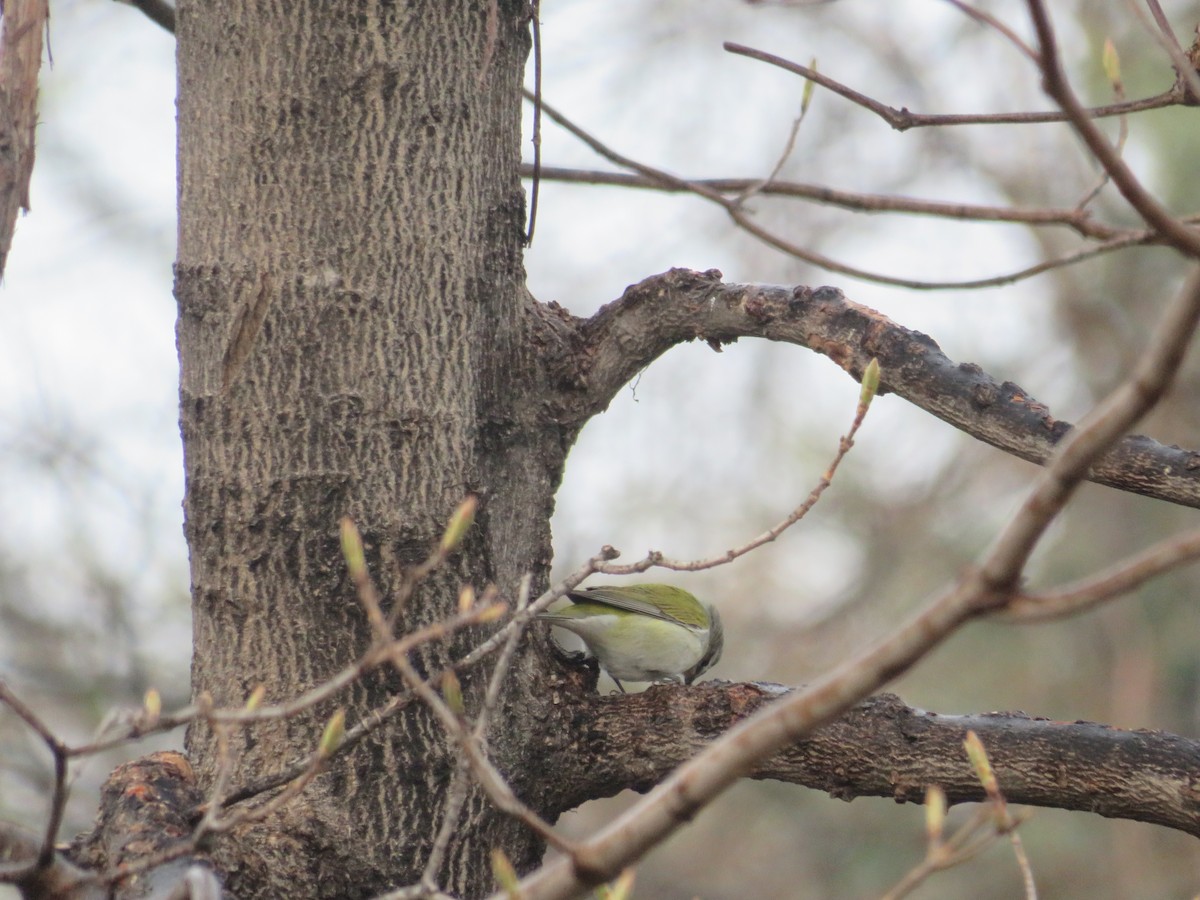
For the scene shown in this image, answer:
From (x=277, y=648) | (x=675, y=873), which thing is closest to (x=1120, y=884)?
(x=675, y=873)

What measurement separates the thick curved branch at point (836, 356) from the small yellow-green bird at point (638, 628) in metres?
1.14

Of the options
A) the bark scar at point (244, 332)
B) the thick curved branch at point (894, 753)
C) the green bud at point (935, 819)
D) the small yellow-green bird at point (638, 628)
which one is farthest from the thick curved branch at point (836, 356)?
the small yellow-green bird at point (638, 628)

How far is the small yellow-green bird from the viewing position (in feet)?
11.6

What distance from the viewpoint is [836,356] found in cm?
210

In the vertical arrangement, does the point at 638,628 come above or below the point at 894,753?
above

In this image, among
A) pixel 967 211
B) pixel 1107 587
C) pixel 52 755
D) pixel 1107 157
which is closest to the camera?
pixel 1107 587

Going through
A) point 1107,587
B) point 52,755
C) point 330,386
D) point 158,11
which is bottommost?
point 52,755

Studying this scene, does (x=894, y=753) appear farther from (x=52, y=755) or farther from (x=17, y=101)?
(x=17, y=101)

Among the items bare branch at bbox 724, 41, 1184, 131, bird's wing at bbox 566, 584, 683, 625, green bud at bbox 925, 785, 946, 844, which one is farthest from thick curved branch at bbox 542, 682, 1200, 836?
bird's wing at bbox 566, 584, 683, 625

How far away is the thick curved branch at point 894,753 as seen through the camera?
194cm

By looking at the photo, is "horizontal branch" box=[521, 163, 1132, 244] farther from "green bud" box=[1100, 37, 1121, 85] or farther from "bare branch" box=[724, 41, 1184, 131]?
"green bud" box=[1100, 37, 1121, 85]

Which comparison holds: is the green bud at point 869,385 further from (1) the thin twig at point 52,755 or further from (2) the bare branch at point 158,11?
(2) the bare branch at point 158,11

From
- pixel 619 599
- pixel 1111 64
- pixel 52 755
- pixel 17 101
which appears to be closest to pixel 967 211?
pixel 1111 64

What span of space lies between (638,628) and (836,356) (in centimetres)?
176
